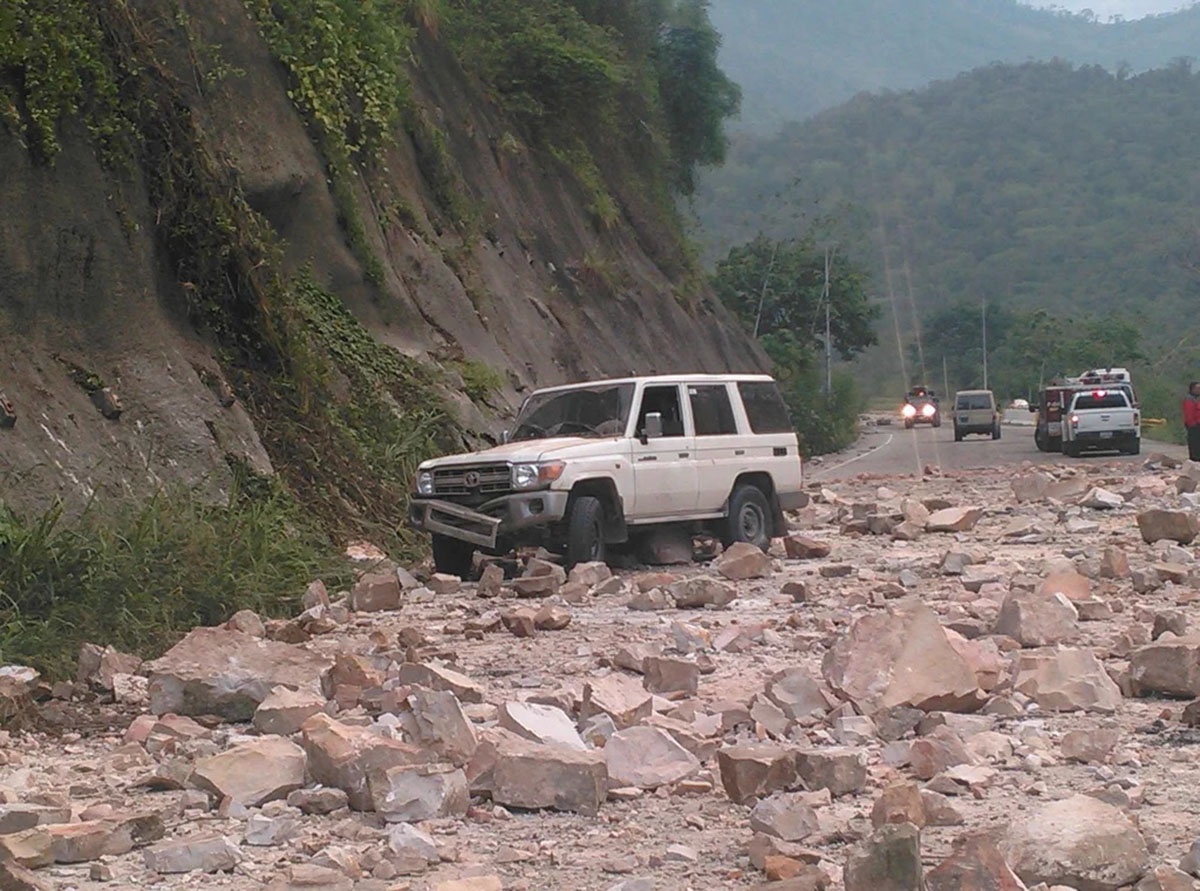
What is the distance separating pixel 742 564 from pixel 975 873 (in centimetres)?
944

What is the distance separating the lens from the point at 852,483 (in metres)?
30.4

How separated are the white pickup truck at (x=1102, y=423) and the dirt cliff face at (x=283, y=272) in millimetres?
9682

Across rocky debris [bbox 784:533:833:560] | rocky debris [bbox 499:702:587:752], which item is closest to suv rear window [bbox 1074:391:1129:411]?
rocky debris [bbox 784:533:833:560]

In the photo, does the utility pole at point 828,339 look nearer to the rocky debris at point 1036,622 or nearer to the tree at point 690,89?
the tree at point 690,89

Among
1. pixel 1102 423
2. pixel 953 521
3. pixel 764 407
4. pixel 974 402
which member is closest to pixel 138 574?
pixel 764 407

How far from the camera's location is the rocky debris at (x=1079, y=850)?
480 cm

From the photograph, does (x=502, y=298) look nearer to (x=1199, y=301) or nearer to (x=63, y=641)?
(x=63, y=641)

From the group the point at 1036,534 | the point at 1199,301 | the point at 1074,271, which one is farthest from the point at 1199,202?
the point at 1036,534

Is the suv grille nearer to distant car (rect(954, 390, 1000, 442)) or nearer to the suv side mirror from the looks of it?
the suv side mirror

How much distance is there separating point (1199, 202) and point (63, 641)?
141082 mm

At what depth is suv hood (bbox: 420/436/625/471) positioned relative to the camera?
14156 millimetres

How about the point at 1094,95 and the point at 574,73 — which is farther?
the point at 1094,95

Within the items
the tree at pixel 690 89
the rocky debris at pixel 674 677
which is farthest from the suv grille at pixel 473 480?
the tree at pixel 690 89

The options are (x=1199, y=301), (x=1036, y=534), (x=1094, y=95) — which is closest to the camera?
(x=1036, y=534)
